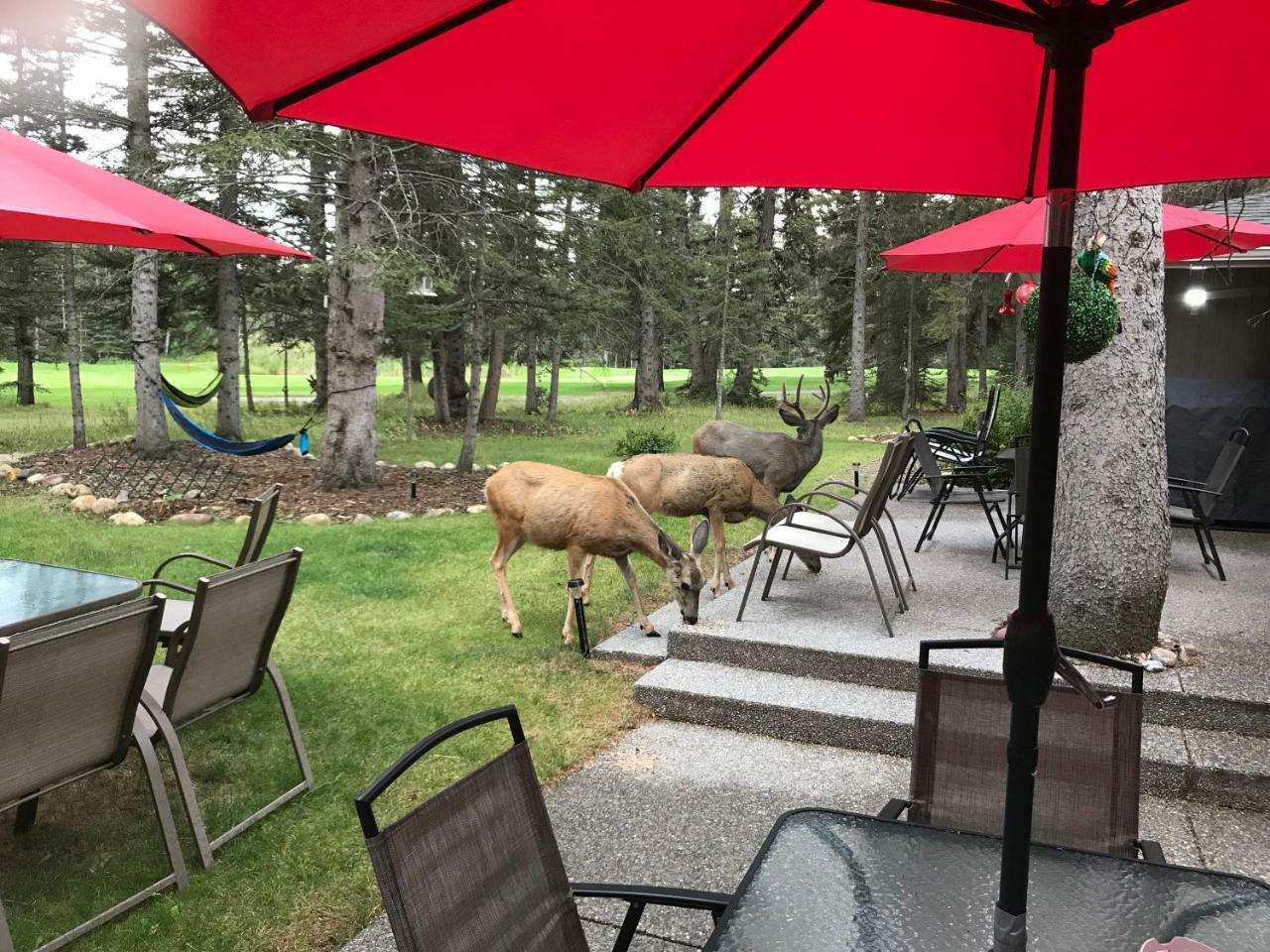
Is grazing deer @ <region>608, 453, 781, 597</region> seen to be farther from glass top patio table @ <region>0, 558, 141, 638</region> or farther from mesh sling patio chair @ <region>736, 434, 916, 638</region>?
glass top patio table @ <region>0, 558, 141, 638</region>

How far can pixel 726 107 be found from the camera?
223cm

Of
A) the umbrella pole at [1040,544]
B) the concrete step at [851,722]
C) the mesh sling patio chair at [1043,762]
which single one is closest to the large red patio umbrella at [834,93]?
the umbrella pole at [1040,544]

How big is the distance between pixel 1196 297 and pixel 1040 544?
9.64 m

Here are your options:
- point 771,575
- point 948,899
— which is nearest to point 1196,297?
point 771,575

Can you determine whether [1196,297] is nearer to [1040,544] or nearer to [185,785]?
[1040,544]

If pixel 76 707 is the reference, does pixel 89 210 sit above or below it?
above

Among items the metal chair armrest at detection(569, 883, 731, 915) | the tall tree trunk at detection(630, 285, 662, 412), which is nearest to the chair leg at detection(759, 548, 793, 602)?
the metal chair armrest at detection(569, 883, 731, 915)

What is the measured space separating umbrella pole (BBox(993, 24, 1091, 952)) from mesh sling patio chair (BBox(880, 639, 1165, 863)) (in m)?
0.91

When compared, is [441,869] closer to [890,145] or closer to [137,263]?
[890,145]

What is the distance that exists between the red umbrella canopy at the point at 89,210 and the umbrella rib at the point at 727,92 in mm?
2284

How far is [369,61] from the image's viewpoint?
183cm

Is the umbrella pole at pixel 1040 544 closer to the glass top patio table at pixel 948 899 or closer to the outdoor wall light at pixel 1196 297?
the glass top patio table at pixel 948 899

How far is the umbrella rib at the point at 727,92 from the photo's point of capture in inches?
74.4

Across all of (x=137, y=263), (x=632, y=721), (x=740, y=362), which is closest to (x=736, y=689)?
(x=632, y=721)
